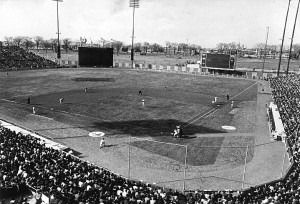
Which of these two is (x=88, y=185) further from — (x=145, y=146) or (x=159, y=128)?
(x=159, y=128)

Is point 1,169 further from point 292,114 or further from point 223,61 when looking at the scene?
point 223,61

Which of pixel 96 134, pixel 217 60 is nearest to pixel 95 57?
pixel 217 60

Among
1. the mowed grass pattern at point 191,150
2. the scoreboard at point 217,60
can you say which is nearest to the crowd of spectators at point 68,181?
the mowed grass pattern at point 191,150

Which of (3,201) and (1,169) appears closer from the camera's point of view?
(3,201)

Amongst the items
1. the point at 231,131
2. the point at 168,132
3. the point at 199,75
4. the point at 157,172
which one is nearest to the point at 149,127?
the point at 168,132

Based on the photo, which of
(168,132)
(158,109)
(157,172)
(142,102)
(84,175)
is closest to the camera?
(84,175)

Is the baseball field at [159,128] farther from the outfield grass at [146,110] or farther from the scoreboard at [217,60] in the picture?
the scoreboard at [217,60]
